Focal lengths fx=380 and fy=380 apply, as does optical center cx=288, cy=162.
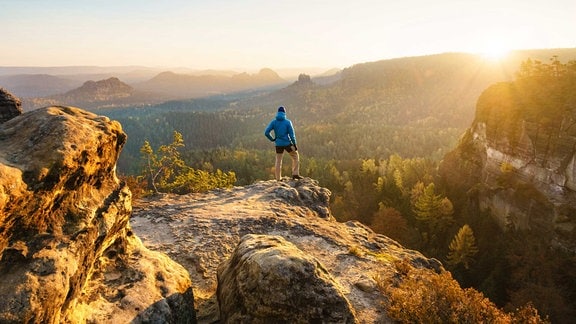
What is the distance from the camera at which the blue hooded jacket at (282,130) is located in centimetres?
1925

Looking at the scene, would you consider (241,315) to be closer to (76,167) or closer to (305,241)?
(76,167)

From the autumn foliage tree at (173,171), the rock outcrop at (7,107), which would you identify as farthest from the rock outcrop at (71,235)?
the autumn foliage tree at (173,171)

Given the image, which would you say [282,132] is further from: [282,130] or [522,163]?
[522,163]

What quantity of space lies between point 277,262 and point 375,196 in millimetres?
72681

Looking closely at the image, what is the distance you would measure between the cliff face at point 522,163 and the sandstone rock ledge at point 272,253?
1870 inches

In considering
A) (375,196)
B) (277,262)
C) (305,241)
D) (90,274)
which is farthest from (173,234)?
(375,196)

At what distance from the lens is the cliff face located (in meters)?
52.7

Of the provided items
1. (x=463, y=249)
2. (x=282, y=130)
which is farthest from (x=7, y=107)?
(x=463, y=249)

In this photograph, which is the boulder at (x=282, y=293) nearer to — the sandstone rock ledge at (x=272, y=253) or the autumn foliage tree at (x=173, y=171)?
the sandstone rock ledge at (x=272, y=253)

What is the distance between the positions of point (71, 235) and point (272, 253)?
4156 millimetres

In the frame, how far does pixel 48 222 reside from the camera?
7027 mm

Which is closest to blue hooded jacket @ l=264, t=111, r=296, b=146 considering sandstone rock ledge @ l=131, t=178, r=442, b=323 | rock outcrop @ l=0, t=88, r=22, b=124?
sandstone rock ledge @ l=131, t=178, r=442, b=323

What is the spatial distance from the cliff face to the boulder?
56480 millimetres

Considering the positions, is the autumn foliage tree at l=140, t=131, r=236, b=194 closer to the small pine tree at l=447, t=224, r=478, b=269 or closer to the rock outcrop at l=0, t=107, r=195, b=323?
the rock outcrop at l=0, t=107, r=195, b=323
